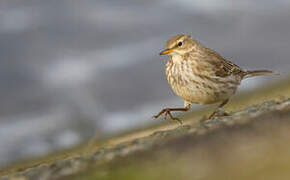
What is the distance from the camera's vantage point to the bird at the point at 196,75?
922 centimetres

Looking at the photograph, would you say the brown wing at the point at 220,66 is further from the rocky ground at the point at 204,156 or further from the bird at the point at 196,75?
the rocky ground at the point at 204,156

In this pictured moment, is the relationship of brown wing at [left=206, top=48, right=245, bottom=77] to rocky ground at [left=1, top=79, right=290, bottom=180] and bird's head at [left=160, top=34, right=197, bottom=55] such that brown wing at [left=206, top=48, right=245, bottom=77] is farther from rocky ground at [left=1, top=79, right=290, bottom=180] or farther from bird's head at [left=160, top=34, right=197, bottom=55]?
rocky ground at [left=1, top=79, right=290, bottom=180]

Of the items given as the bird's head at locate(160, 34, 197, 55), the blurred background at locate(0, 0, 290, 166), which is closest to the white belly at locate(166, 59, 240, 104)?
the bird's head at locate(160, 34, 197, 55)

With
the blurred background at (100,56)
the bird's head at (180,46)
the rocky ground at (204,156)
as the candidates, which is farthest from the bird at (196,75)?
the blurred background at (100,56)

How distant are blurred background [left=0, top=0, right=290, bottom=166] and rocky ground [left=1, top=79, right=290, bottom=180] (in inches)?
229

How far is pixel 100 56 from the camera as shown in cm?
1962

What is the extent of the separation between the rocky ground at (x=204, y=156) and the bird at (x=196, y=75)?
66.8 inches

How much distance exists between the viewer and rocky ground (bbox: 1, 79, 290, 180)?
5.25 meters

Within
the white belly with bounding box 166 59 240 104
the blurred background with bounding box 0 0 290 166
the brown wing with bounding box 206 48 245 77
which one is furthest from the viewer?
the blurred background with bounding box 0 0 290 166

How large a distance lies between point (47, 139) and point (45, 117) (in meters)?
1.26

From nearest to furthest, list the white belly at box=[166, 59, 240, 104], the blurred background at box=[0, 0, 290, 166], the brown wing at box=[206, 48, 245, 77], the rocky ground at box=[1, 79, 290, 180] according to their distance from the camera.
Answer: the rocky ground at box=[1, 79, 290, 180], the white belly at box=[166, 59, 240, 104], the brown wing at box=[206, 48, 245, 77], the blurred background at box=[0, 0, 290, 166]

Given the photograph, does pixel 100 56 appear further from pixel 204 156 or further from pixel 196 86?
pixel 204 156

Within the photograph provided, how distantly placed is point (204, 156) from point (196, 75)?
374cm

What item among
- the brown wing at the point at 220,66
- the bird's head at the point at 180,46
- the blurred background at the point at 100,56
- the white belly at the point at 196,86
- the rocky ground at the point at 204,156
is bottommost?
the rocky ground at the point at 204,156
